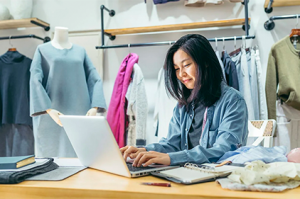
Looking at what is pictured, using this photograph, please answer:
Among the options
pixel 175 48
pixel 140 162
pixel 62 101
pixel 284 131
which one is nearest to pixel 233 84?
pixel 284 131

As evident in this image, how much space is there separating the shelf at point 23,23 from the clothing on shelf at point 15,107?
0.32m

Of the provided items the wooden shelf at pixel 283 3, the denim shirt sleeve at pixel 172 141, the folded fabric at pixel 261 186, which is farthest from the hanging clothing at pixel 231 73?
the folded fabric at pixel 261 186

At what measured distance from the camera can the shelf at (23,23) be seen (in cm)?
284

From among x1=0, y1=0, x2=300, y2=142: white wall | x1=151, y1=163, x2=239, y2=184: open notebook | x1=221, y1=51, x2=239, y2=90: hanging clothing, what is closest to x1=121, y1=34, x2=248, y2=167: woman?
x1=151, y1=163, x2=239, y2=184: open notebook

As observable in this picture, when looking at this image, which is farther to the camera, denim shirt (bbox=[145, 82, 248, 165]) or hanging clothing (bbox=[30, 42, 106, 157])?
hanging clothing (bbox=[30, 42, 106, 157])

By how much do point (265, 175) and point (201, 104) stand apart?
0.73 m

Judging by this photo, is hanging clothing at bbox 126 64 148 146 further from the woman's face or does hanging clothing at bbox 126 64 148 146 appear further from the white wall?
the woman's face

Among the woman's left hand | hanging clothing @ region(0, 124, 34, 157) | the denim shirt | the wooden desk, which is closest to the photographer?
the wooden desk

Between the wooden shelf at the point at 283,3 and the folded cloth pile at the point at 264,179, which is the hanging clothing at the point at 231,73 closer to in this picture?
the wooden shelf at the point at 283,3

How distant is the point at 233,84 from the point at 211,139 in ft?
3.43

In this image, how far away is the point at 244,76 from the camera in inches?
88.4

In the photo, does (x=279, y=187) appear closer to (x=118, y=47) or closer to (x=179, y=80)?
(x=179, y=80)

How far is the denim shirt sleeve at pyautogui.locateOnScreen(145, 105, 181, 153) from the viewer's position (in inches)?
50.1

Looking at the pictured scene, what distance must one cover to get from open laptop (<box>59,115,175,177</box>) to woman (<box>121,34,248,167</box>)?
1.03 ft
